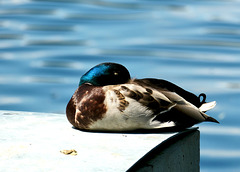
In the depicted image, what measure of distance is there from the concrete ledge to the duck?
0.07m

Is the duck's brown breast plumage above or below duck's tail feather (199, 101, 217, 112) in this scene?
above

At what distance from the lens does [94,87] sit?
4.71m

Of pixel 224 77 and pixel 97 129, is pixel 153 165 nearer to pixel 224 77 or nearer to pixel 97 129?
pixel 97 129

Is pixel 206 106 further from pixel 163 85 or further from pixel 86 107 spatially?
pixel 86 107

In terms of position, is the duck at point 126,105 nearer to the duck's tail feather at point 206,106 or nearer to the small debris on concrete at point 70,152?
the duck's tail feather at point 206,106

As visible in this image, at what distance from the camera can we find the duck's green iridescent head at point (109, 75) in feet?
15.5

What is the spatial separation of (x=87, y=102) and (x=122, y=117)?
0.25 meters

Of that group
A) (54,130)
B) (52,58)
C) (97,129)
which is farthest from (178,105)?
(52,58)

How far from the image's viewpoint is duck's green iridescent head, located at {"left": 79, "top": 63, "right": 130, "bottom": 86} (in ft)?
15.5

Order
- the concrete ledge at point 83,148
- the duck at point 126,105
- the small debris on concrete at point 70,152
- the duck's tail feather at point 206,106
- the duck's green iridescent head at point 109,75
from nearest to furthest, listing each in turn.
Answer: the concrete ledge at point 83,148, the small debris on concrete at point 70,152, the duck at point 126,105, the duck's green iridescent head at point 109,75, the duck's tail feather at point 206,106

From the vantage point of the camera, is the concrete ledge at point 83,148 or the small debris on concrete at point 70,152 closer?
the concrete ledge at point 83,148

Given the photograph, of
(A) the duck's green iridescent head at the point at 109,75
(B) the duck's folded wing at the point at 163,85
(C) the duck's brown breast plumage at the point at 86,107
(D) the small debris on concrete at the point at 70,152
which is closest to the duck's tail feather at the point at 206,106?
(B) the duck's folded wing at the point at 163,85

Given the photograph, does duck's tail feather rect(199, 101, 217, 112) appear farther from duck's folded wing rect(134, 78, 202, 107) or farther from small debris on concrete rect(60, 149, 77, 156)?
small debris on concrete rect(60, 149, 77, 156)

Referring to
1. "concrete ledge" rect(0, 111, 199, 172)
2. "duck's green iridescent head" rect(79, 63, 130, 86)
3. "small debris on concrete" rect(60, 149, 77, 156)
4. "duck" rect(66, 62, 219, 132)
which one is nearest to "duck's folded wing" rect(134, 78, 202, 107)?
"duck" rect(66, 62, 219, 132)
